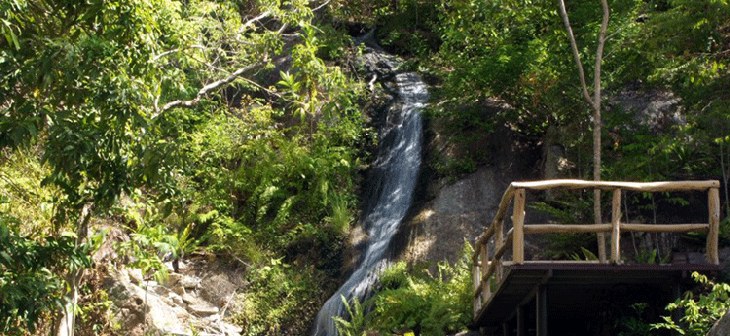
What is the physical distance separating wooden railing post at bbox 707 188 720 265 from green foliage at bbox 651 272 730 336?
0.90ft

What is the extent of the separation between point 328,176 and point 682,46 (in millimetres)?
7773

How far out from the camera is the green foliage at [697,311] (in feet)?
32.4

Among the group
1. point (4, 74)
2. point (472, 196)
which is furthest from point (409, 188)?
point (4, 74)

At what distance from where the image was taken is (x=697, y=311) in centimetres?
1022

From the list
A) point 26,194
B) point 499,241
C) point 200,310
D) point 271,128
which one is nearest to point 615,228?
point 499,241

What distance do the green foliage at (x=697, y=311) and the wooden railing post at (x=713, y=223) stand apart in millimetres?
274

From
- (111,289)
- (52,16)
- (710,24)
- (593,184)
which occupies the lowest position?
(111,289)

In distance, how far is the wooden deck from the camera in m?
10.1

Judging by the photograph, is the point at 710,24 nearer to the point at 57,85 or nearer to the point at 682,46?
the point at 682,46

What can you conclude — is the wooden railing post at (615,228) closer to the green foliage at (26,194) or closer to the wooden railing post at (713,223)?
the wooden railing post at (713,223)

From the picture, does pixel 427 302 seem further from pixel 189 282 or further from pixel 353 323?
pixel 189 282

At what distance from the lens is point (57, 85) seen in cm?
1003

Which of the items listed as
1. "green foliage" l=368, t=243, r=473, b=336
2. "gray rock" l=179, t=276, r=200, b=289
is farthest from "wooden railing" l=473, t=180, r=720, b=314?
"gray rock" l=179, t=276, r=200, b=289

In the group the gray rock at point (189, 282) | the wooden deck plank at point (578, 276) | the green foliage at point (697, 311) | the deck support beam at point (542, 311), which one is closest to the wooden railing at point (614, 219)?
the wooden deck plank at point (578, 276)
